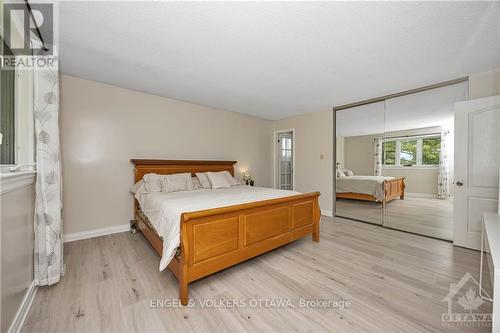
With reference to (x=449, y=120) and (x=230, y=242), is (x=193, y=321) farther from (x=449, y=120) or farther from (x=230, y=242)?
(x=449, y=120)

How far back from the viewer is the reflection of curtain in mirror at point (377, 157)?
388 centimetres

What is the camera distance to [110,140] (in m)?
3.24

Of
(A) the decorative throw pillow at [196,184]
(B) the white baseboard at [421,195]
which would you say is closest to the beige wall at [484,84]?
(B) the white baseboard at [421,195]

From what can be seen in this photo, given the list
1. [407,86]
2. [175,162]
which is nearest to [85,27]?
[175,162]

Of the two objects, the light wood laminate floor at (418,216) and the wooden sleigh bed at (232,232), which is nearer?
the wooden sleigh bed at (232,232)

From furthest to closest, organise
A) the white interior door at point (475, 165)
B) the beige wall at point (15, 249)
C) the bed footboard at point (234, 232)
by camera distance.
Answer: the white interior door at point (475, 165), the bed footboard at point (234, 232), the beige wall at point (15, 249)

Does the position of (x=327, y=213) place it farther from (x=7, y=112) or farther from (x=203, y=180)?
(x=7, y=112)

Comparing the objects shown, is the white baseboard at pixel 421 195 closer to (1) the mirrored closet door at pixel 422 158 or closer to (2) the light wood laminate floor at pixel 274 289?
(1) the mirrored closet door at pixel 422 158

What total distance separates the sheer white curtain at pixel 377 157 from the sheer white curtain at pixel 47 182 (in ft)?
15.9

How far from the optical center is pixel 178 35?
1.93m

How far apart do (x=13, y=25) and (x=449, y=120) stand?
5.41 meters

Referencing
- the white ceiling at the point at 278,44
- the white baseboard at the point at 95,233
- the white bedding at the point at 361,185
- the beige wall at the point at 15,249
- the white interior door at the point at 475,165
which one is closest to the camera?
the beige wall at the point at 15,249

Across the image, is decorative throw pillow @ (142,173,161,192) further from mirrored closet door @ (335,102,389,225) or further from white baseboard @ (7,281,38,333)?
mirrored closet door @ (335,102,389,225)

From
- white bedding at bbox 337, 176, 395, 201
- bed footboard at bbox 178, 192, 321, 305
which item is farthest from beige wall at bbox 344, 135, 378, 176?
bed footboard at bbox 178, 192, 321, 305
